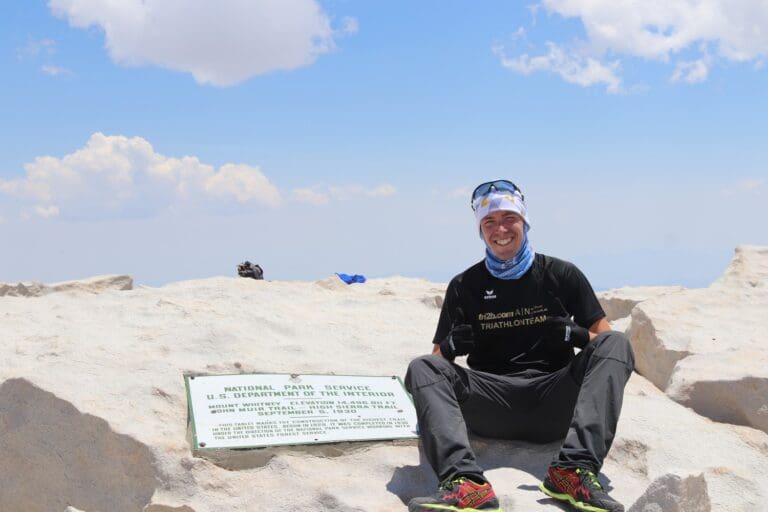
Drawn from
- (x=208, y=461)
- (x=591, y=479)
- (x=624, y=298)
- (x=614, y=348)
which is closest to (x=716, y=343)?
(x=614, y=348)

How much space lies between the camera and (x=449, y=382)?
3.86 meters

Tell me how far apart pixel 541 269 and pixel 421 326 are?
2623mm

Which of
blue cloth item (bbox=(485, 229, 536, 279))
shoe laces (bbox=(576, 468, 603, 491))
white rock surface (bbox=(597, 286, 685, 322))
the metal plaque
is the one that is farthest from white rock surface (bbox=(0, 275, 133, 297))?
shoe laces (bbox=(576, 468, 603, 491))

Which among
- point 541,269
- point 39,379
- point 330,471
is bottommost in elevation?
point 330,471

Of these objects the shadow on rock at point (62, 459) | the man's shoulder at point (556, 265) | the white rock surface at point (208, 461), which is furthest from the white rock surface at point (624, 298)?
the shadow on rock at point (62, 459)

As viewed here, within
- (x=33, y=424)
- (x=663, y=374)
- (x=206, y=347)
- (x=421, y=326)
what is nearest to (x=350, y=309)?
(x=421, y=326)

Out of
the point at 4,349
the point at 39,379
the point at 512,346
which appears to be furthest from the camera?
the point at 4,349

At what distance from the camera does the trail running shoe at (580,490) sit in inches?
128

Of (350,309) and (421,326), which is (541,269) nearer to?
(421,326)

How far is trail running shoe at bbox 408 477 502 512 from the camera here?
3.24 metres

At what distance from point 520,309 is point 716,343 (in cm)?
278

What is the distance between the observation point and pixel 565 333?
156 inches

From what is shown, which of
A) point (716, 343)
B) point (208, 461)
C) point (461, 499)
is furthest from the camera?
point (716, 343)

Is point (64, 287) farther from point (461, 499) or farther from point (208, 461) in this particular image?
point (461, 499)
